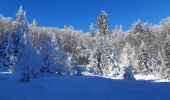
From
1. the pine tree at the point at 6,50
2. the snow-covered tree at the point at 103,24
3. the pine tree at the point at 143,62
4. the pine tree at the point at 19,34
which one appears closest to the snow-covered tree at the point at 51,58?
the pine tree at the point at 19,34

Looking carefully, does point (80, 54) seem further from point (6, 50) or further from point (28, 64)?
point (28, 64)

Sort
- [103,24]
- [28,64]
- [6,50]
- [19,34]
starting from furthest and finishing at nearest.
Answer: [103,24]
[6,50]
[19,34]
[28,64]

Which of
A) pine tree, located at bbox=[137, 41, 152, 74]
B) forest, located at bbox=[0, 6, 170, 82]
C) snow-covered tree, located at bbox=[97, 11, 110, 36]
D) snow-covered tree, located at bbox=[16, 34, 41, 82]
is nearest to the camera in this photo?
snow-covered tree, located at bbox=[16, 34, 41, 82]

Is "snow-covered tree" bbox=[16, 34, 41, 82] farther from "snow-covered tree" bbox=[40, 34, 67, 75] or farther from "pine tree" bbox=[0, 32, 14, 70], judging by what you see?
"pine tree" bbox=[0, 32, 14, 70]

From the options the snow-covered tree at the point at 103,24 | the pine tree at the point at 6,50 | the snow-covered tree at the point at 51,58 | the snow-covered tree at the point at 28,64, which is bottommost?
the snow-covered tree at the point at 28,64

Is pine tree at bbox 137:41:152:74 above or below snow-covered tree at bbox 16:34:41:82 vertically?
above

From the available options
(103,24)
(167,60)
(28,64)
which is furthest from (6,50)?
(28,64)

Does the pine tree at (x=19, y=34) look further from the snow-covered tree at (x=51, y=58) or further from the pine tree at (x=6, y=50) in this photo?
the snow-covered tree at (x=51, y=58)

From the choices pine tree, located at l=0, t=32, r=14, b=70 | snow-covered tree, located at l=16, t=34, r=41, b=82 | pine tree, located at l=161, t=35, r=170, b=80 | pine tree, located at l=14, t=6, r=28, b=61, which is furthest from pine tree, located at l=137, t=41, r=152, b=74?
snow-covered tree, located at l=16, t=34, r=41, b=82

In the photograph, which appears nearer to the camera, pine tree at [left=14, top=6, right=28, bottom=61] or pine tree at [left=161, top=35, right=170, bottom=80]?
pine tree at [left=161, top=35, right=170, bottom=80]

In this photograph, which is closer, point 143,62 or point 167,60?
point 167,60

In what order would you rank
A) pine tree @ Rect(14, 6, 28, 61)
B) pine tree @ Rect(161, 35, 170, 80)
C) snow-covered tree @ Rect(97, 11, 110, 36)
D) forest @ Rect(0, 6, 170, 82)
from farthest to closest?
snow-covered tree @ Rect(97, 11, 110, 36) → pine tree @ Rect(14, 6, 28, 61) → pine tree @ Rect(161, 35, 170, 80) → forest @ Rect(0, 6, 170, 82)

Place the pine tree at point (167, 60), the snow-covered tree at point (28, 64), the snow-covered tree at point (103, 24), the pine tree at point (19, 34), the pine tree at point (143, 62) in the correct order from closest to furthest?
the snow-covered tree at point (28, 64), the pine tree at point (167, 60), the pine tree at point (19, 34), the pine tree at point (143, 62), the snow-covered tree at point (103, 24)

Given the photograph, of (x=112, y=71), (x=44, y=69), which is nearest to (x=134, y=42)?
(x=112, y=71)
